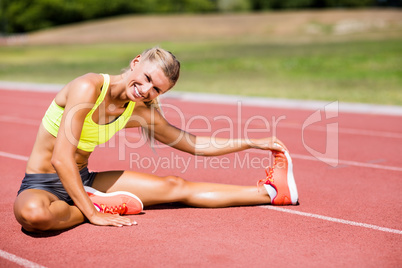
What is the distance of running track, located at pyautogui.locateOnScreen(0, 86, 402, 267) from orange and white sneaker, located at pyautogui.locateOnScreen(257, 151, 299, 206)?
101 mm

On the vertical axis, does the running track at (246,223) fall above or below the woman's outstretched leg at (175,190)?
below

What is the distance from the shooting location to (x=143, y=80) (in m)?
3.82

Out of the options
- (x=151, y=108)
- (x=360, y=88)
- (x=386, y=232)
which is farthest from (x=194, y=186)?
(x=360, y=88)

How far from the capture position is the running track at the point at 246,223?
350cm

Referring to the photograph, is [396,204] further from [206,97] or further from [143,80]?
[206,97]

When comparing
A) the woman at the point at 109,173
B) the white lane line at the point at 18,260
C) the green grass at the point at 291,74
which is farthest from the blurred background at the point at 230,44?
the white lane line at the point at 18,260

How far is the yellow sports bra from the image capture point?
13.2 ft

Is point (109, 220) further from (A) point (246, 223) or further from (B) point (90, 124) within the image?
(A) point (246, 223)

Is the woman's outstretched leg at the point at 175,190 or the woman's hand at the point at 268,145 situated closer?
the woman's outstretched leg at the point at 175,190

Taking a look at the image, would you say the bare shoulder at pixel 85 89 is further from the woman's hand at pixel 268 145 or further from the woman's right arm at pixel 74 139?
the woman's hand at pixel 268 145

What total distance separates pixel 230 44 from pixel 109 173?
122 feet

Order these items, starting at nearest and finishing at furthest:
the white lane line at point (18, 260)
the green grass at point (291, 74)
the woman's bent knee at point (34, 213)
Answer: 1. the white lane line at point (18, 260)
2. the woman's bent knee at point (34, 213)
3. the green grass at point (291, 74)

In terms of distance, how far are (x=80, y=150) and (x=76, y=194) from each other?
478mm

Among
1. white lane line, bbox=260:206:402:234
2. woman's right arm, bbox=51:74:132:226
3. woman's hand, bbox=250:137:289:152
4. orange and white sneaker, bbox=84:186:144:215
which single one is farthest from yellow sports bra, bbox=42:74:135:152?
white lane line, bbox=260:206:402:234
